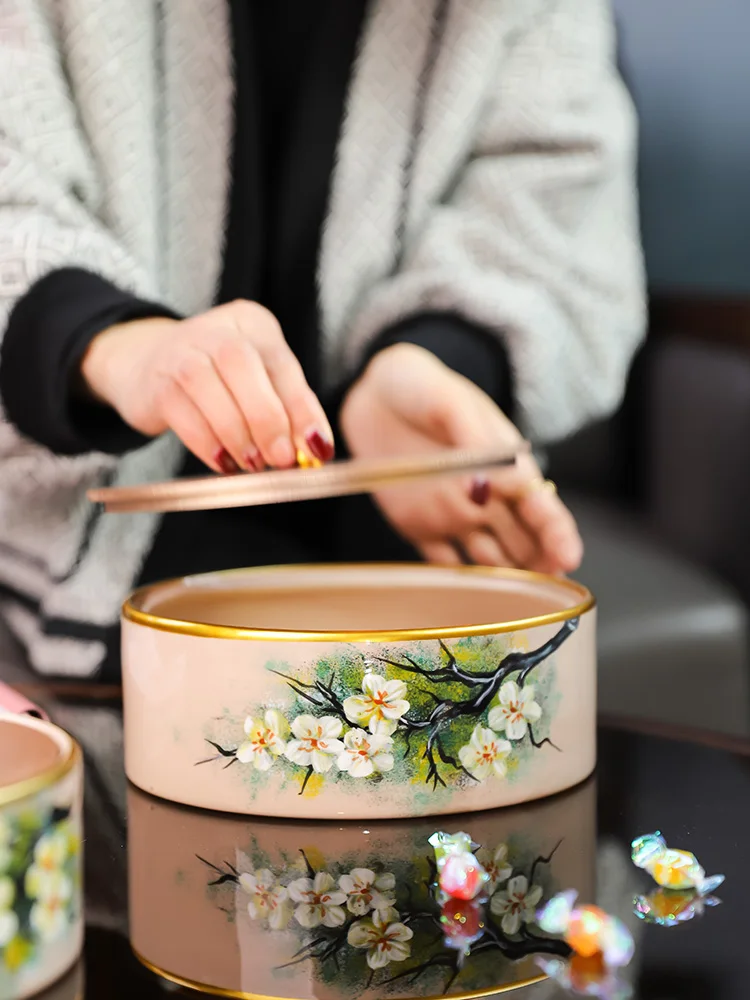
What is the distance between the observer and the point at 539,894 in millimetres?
343

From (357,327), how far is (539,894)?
58 cm

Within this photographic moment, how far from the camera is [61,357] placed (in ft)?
2.07

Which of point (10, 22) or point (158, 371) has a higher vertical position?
point (10, 22)

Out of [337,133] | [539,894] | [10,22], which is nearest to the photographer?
[539,894]

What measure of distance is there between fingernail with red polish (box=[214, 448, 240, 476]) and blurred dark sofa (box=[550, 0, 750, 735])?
9.8 inches

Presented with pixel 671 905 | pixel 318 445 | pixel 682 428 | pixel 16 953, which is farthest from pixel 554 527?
pixel 682 428

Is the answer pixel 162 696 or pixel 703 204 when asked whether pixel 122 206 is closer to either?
pixel 162 696

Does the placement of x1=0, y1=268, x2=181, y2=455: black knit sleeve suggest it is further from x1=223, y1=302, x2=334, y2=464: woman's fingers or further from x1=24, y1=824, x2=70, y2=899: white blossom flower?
x1=24, y1=824, x2=70, y2=899: white blossom flower

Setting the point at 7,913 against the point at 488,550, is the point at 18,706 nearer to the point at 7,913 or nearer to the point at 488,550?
the point at 7,913

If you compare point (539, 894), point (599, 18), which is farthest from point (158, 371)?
point (599, 18)

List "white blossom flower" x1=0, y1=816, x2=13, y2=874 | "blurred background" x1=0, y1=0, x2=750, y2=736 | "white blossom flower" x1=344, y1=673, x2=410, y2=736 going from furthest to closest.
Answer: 1. "blurred background" x1=0, y1=0, x2=750, y2=736
2. "white blossom flower" x1=344, y1=673, x2=410, y2=736
3. "white blossom flower" x1=0, y1=816, x2=13, y2=874

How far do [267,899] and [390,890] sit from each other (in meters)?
0.04

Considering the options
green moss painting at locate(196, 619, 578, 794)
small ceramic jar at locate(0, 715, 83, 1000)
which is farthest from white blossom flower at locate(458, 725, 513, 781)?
small ceramic jar at locate(0, 715, 83, 1000)

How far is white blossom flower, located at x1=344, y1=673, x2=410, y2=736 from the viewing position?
1.24 ft
